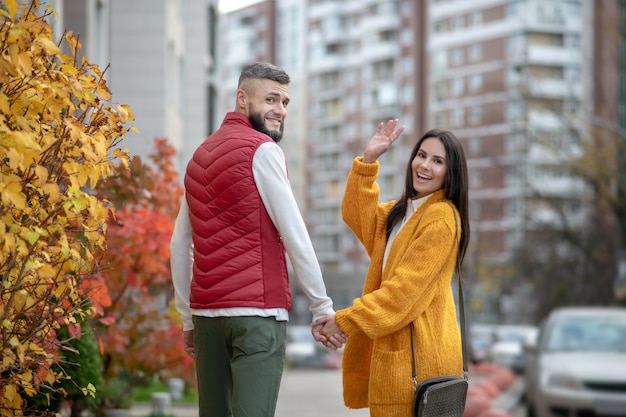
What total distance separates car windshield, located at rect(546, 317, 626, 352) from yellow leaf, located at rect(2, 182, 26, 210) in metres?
11.3

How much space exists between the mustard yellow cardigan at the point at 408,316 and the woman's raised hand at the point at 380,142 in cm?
34

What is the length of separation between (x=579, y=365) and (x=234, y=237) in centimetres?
951

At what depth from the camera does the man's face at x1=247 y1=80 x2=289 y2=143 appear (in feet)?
18.0

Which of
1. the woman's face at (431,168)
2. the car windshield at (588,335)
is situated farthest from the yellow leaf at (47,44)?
the car windshield at (588,335)

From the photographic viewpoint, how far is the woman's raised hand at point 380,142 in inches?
235

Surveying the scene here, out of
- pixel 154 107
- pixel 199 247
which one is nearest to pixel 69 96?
pixel 199 247

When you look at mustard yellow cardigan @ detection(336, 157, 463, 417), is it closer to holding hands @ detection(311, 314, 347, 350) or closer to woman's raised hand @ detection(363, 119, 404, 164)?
holding hands @ detection(311, 314, 347, 350)

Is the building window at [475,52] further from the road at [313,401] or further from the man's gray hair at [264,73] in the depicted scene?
the man's gray hair at [264,73]

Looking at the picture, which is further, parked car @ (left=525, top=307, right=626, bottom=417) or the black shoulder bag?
parked car @ (left=525, top=307, right=626, bottom=417)

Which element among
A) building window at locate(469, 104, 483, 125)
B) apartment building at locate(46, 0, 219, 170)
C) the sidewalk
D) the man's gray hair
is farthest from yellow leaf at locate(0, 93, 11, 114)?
building window at locate(469, 104, 483, 125)

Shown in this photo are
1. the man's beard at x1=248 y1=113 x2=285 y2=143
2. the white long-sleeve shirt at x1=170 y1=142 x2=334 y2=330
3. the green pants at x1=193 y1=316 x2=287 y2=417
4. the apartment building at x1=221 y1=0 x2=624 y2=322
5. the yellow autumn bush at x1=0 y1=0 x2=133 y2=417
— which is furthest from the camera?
the apartment building at x1=221 y1=0 x2=624 y2=322

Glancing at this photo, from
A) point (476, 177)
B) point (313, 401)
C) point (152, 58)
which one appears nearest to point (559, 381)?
point (313, 401)

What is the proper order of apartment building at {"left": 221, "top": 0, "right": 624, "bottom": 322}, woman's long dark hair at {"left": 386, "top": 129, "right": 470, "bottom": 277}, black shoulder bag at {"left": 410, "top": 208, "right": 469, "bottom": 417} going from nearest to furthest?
black shoulder bag at {"left": 410, "top": 208, "right": 469, "bottom": 417}, woman's long dark hair at {"left": 386, "top": 129, "right": 470, "bottom": 277}, apartment building at {"left": 221, "top": 0, "right": 624, "bottom": 322}

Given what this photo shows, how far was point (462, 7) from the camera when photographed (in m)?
96.2
